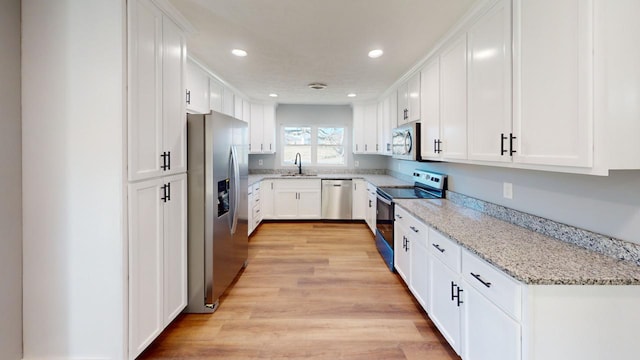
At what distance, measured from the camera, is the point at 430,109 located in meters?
3.13

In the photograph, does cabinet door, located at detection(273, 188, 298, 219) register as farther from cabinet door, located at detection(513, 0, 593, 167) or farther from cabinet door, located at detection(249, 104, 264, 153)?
cabinet door, located at detection(513, 0, 593, 167)

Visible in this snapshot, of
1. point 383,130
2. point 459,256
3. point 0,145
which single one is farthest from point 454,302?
point 383,130

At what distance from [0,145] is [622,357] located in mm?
3117

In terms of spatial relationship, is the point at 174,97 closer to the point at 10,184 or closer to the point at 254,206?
the point at 10,184

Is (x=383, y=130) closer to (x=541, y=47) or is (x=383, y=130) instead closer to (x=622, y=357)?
(x=541, y=47)

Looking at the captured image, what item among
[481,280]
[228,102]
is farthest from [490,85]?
[228,102]

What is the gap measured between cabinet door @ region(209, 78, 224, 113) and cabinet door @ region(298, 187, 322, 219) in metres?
2.36

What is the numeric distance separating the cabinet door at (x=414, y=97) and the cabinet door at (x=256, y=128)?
10.2 feet

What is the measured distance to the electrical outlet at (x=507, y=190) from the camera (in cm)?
224

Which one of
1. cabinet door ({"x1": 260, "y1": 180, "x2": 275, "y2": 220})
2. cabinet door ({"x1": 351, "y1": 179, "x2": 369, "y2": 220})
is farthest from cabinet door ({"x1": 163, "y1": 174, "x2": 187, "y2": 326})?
cabinet door ({"x1": 351, "y1": 179, "x2": 369, "y2": 220})

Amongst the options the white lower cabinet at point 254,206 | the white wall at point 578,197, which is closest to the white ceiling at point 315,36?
the white wall at point 578,197

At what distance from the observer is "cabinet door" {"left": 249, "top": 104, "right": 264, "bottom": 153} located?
19.3 feet

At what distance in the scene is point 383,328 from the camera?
7.82 feet

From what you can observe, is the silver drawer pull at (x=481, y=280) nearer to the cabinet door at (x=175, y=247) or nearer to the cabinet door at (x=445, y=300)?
the cabinet door at (x=445, y=300)
